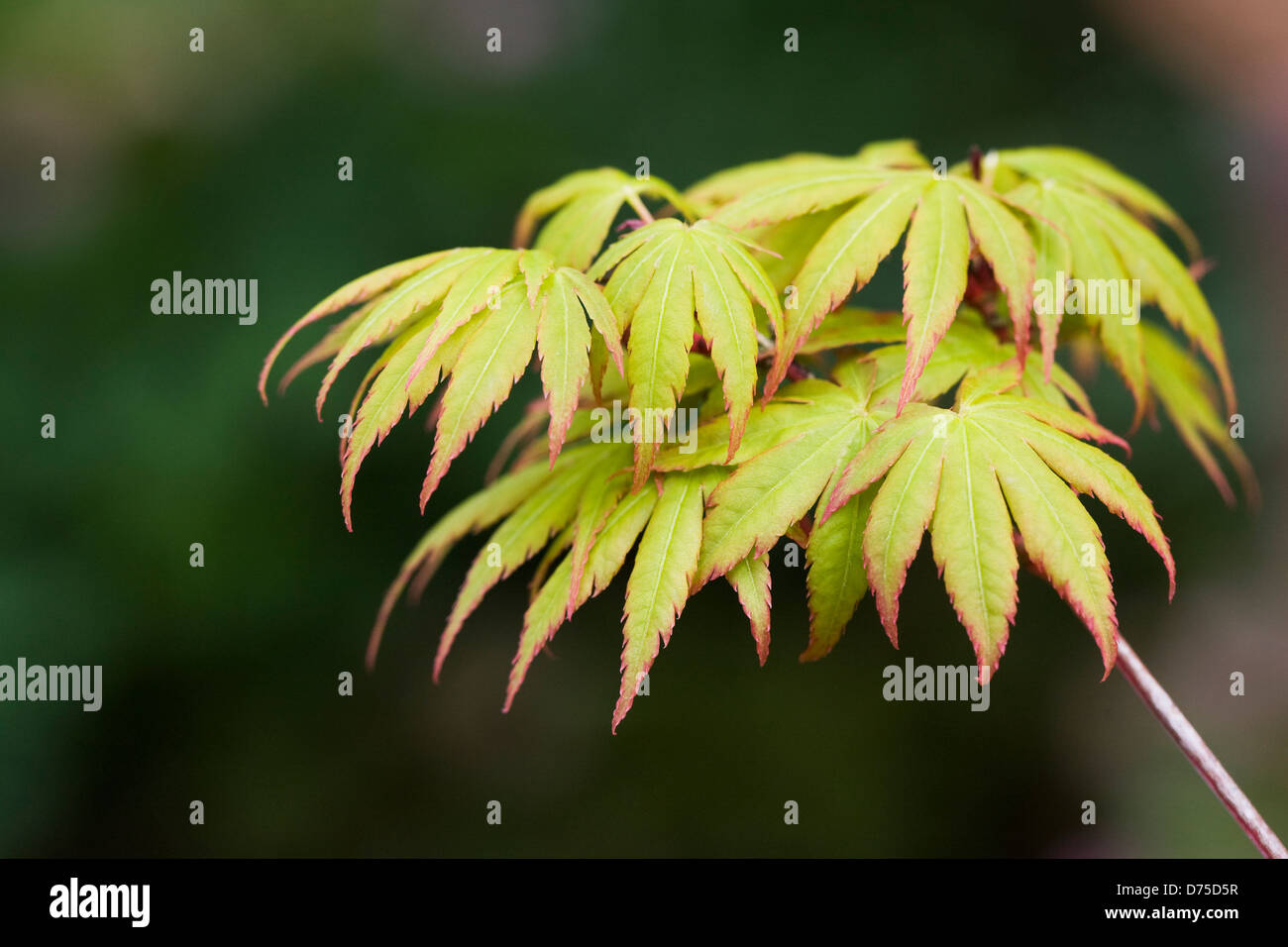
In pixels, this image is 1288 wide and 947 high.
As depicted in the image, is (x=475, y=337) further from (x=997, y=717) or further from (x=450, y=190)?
(x=997, y=717)

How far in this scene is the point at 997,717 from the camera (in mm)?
2844

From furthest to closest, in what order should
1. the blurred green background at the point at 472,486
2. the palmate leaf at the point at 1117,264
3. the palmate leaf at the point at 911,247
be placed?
the blurred green background at the point at 472,486 → the palmate leaf at the point at 1117,264 → the palmate leaf at the point at 911,247

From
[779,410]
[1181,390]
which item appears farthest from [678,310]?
[1181,390]

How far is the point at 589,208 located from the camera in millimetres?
1271

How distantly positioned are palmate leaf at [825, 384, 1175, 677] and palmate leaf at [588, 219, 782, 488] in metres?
0.16

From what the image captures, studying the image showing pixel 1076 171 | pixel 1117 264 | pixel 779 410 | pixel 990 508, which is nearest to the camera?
pixel 990 508

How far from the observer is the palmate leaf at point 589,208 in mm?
1228

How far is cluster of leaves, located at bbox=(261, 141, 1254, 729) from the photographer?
0.90 m

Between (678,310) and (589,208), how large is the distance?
1.28ft

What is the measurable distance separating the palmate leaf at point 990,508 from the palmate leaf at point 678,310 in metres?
0.16

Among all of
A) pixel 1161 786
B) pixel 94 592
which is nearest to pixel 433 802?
pixel 94 592

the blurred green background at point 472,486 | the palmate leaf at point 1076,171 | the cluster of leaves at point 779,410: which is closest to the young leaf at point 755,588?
the cluster of leaves at point 779,410

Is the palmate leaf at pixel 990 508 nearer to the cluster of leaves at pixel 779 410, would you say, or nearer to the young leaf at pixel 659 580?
the cluster of leaves at pixel 779 410

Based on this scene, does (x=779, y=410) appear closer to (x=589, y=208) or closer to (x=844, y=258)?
(x=844, y=258)
